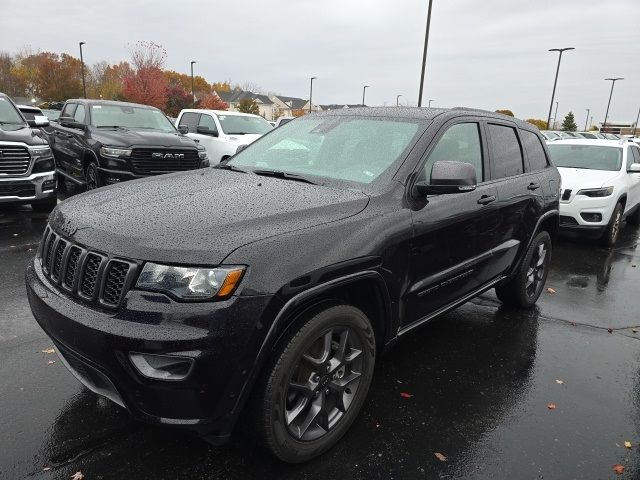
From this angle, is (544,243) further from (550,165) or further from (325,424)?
(325,424)

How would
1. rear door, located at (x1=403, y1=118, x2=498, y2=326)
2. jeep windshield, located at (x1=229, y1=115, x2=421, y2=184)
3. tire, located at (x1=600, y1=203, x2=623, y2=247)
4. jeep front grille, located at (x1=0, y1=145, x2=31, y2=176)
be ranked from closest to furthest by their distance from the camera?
rear door, located at (x1=403, y1=118, x2=498, y2=326), jeep windshield, located at (x1=229, y1=115, x2=421, y2=184), jeep front grille, located at (x1=0, y1=145, x2=31, y2=176), tire, located at (x1=600, y1=203, x2=623, y2=247)

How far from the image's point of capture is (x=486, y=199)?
11.7ft

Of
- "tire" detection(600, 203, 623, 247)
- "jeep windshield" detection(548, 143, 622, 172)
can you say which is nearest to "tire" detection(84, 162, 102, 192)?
"jeep windshield" detection(548, 143, 622, 172)

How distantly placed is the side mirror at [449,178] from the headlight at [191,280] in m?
1.36

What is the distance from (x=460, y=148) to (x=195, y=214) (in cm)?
204

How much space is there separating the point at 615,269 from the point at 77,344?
6844mm

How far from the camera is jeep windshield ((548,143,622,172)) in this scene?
8.45m

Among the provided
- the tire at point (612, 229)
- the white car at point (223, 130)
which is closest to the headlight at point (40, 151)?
the white car at point (223, 130)

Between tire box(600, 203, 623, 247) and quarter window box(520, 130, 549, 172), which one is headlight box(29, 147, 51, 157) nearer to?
quarter window box(520, 130, 549, 172)

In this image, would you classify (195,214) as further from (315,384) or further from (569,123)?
(569,123)

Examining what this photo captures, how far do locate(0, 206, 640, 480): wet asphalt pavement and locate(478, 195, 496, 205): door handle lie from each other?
121 centimetres

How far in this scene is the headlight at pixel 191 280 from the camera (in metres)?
1.97

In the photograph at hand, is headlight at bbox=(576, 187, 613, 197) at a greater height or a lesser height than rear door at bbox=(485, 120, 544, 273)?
lesser

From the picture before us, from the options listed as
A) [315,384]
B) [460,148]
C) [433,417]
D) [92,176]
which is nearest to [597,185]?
[460,148]
